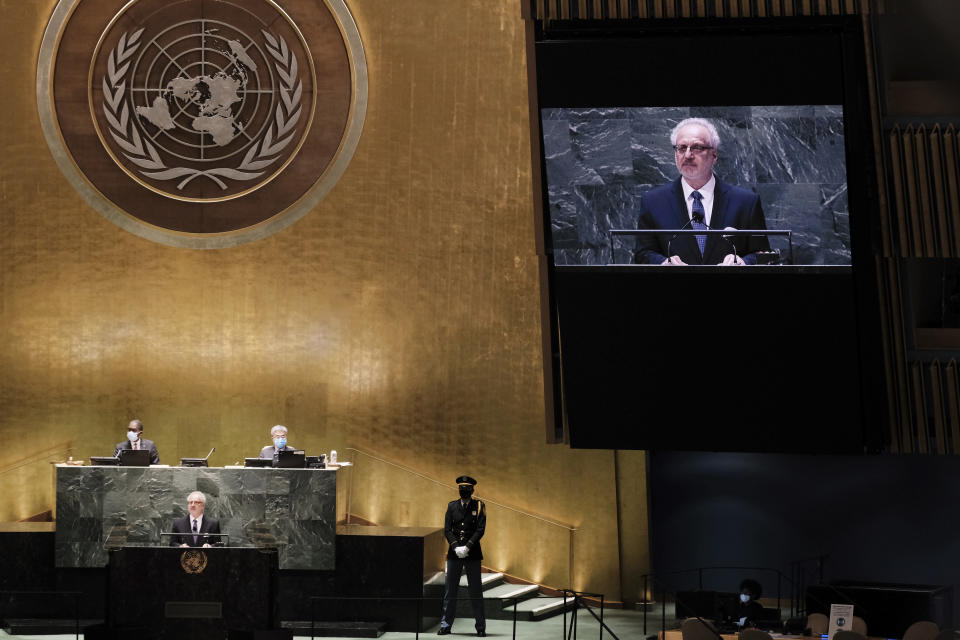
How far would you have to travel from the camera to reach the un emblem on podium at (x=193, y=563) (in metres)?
11.1

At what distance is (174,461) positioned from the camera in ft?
47.6

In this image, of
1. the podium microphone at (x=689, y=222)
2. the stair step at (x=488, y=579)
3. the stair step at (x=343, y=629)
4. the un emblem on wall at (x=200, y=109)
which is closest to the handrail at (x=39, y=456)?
the un emblem on wall at (x=200, y=109)

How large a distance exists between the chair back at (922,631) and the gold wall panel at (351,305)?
470cm

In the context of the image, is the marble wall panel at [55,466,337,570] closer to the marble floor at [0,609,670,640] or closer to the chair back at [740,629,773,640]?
the marble floor at [0,609,670,640]

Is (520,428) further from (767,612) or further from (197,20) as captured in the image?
(197,20)

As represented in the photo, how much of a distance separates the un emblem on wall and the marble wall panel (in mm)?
3227

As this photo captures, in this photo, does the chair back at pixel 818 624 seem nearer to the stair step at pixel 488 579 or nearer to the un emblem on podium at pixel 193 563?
the stair step at pixel 488 579

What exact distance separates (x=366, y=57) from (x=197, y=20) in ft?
6.45

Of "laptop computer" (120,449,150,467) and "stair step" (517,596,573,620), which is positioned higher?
"laptop computer" (120,449,150,467)

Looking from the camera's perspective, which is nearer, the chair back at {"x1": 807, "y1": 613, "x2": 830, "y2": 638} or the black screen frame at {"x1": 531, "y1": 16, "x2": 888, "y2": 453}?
the chair back at {"x1": 807, "y1": 613, "x2": 830, "y2": 638}

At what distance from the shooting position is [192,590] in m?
11.1

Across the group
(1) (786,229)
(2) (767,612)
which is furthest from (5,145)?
(2) (767,612)

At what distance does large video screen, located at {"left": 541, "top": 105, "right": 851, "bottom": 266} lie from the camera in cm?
1229

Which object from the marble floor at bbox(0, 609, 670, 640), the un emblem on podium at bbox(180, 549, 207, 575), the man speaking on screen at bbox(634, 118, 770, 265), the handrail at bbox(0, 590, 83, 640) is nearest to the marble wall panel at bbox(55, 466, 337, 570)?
the handrail at bbox(0, 590, 83, 640)
